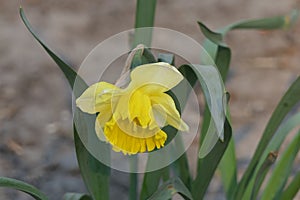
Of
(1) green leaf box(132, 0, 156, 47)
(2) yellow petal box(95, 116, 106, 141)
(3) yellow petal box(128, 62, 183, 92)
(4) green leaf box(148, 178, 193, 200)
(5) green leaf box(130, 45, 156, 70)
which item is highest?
(1) green leaf box(132, 0, 156, 47)

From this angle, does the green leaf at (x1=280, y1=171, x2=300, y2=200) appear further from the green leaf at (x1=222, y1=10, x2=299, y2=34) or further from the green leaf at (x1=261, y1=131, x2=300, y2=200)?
the green leaf at (x1=222, y1=10, x2=299, y2=34)

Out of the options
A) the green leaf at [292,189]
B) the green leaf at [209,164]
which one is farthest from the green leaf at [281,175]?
the green leaf at [209,164]

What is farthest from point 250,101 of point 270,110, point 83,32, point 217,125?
point 217,125

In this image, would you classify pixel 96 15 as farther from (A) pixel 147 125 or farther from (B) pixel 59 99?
(A) pixel 147 125

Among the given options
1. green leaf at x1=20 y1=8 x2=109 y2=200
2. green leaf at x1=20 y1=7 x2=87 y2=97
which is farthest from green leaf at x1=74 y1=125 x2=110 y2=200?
green leaf at x1=20 y1=7 x2=87 y2=97

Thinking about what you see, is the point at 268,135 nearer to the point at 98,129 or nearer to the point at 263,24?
the point at 263,24

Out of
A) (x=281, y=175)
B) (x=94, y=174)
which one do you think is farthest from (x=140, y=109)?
(x=281, y=175)
